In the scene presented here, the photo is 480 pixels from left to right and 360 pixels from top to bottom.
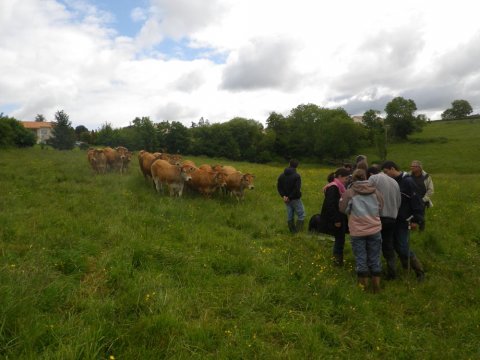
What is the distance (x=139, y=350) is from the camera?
13.1 ft

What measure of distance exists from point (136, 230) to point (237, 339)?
452cm

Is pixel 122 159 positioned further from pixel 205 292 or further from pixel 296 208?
pixel 205 292

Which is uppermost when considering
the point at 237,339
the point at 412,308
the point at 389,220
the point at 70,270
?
the point at 389,220

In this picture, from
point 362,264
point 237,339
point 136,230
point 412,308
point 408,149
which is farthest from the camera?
point 408,149

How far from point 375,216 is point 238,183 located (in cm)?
792

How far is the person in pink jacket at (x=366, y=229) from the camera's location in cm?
646

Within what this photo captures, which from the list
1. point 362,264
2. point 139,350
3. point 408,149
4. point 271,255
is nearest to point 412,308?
point 362,264

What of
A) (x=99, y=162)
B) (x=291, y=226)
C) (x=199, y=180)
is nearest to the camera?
(x=291, y=226)

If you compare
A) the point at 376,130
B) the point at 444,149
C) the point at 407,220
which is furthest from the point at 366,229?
the point at 376,130

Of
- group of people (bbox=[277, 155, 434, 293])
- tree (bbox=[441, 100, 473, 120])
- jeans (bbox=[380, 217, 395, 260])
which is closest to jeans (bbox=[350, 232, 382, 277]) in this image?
group of people (bbox=[277, 155, 434, 293])

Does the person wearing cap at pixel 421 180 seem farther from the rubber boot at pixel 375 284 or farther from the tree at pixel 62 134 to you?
the tree at pixel 62 134

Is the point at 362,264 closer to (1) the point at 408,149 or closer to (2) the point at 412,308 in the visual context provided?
(2) the point at 412,308

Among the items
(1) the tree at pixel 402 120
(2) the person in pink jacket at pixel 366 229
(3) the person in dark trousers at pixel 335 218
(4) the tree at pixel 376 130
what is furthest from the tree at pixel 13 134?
(1) the tree at pixel 402 120

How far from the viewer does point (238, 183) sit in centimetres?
1399
